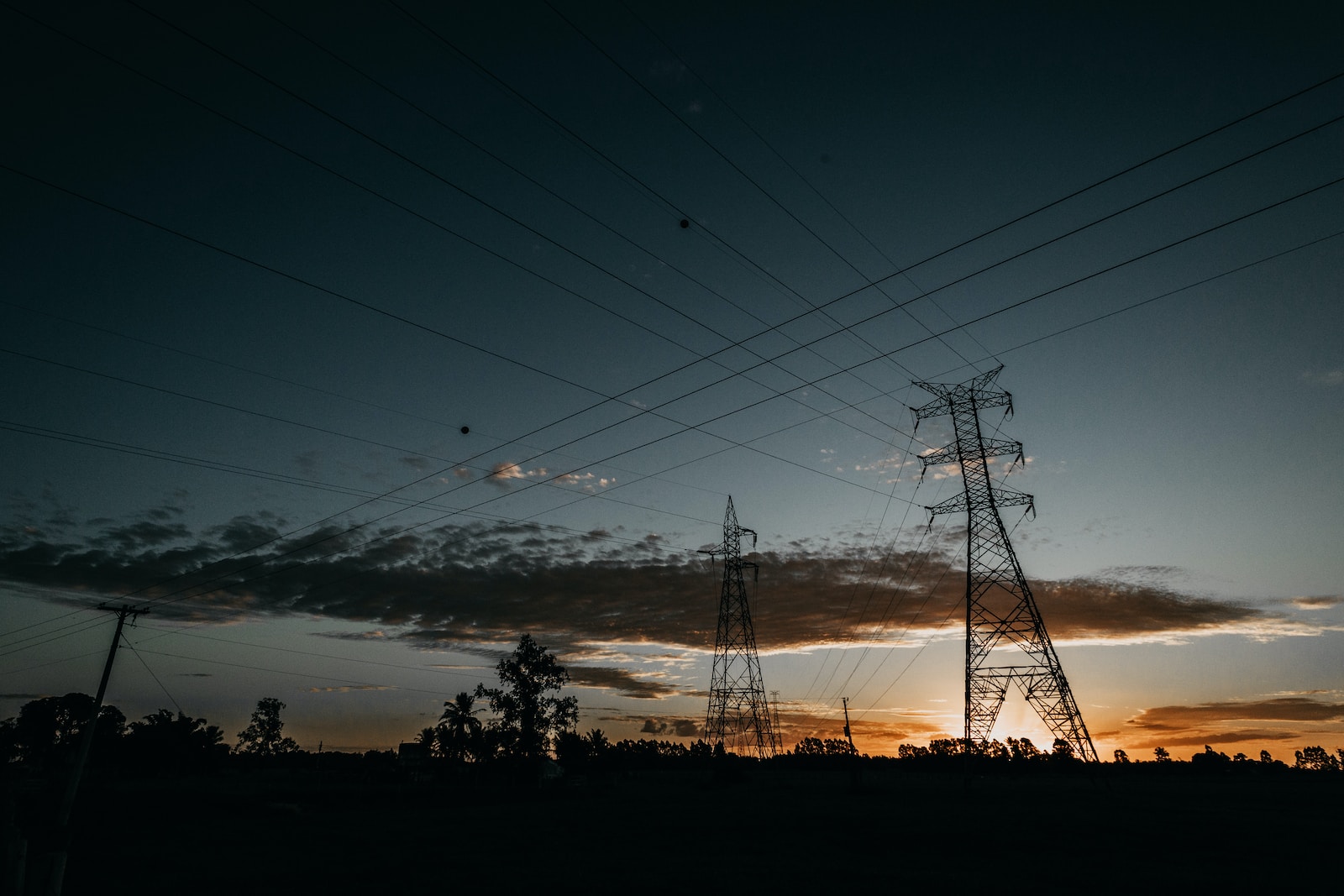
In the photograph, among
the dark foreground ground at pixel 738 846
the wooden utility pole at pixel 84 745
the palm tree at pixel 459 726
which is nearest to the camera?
the dark foreground ground at pixel 738 846

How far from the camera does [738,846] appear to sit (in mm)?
27312

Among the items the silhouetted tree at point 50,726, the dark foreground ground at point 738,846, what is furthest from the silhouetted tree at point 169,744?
the dark foreground ground at point 738,846

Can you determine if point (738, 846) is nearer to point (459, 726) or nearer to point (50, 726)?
point (459, 726)

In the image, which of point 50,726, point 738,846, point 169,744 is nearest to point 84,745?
point 738,846

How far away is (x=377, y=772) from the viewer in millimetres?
99688

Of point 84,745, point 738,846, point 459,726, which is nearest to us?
point 738,846

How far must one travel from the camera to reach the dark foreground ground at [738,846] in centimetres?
1977

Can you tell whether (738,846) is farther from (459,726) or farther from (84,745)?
(459,726)

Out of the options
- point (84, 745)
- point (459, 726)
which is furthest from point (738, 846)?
point (459, 726)

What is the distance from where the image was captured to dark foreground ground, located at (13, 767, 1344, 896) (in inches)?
778

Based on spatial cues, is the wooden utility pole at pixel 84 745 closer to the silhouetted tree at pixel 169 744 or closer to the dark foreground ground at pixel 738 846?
the dark foreground ground at pixel 738 846

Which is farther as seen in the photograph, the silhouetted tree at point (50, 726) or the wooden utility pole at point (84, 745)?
the silhouetted tree at point (50, 726)

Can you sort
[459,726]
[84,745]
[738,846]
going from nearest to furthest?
[738,846] < [84,745] < [459,726]

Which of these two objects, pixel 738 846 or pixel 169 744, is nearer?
pixel 738 846
